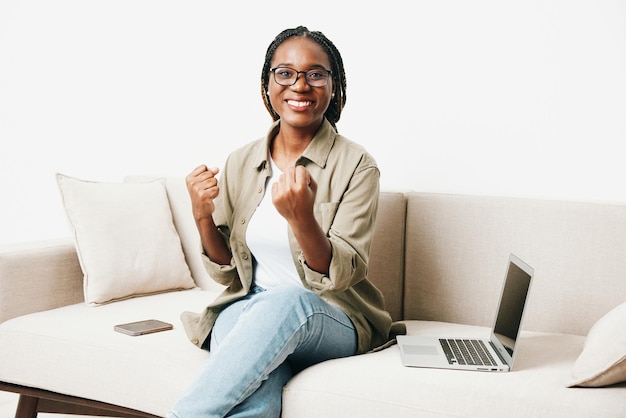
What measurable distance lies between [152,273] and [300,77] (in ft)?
3.01

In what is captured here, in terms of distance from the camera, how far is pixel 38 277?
2.36 meters

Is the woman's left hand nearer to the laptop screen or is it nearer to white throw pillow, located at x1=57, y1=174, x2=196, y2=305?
the laptop screen

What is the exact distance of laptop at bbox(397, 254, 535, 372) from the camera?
174 cm

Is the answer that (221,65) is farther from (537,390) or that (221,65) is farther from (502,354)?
(537,390)

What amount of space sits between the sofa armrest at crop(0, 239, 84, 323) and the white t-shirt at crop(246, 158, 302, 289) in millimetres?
776

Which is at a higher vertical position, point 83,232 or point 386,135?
point 386,135

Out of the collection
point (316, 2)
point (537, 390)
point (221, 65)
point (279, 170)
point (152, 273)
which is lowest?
point (152, 273)

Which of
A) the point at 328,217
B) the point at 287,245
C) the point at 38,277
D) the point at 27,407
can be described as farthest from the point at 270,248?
the point at 27,407

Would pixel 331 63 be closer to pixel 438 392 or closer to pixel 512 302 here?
pixel 512 302

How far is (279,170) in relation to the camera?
2051 mm

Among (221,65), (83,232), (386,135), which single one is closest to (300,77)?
(386,135)

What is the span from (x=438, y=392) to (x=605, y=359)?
343mm

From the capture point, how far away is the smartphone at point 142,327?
2.07m

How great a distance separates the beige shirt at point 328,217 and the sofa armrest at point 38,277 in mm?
583
